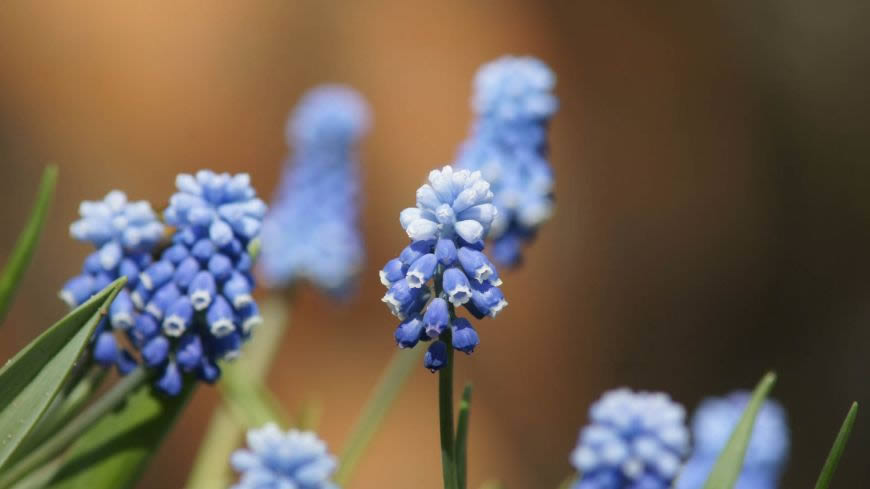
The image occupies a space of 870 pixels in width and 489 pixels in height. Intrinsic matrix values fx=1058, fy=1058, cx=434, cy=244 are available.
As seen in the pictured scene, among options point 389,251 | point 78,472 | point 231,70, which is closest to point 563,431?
point 389,251

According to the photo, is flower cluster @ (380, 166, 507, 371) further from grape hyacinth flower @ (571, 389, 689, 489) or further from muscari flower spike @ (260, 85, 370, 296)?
muscari flower spike @ (260, 85, 370, 296)

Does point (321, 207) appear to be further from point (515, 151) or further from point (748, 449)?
point (748, 449)

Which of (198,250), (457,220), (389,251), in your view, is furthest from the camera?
(389,251)

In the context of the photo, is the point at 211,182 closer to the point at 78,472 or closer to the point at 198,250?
the point at 198,250

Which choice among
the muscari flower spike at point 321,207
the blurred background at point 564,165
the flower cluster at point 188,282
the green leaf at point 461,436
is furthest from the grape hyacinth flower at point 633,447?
the blurred background at point 564,165

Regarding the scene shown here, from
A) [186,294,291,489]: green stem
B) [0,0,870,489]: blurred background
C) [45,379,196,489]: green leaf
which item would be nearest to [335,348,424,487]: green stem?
[186,294,291,489]: green stem

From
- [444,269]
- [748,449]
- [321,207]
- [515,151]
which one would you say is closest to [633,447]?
[748,449]
